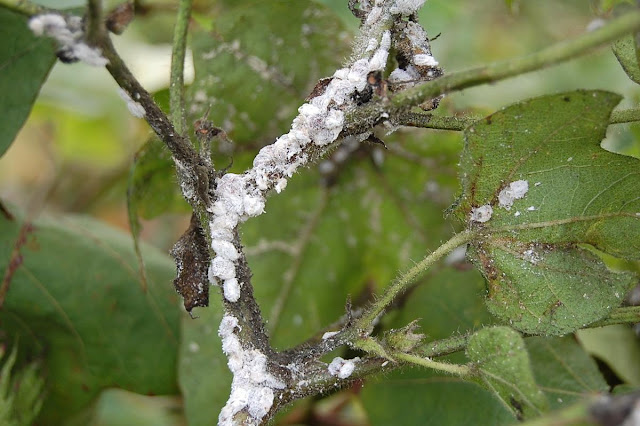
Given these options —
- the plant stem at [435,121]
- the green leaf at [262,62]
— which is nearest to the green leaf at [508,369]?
the plant stem at [435,121]

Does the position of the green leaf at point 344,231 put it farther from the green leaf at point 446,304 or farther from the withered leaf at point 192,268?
the withered leaf at point 192,268

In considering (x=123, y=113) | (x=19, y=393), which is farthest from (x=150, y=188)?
(x=123, y=113)

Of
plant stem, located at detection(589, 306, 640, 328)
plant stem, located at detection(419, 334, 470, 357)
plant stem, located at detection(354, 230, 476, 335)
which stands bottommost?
plant stem, located at detection(589, 306, 640, 328)

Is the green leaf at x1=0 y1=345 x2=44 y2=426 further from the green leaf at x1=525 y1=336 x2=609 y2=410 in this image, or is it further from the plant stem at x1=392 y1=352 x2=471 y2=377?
the green leaf at x1=525 y1=336 x2=609 y2=410

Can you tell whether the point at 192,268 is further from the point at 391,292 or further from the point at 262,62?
the point at 262,62

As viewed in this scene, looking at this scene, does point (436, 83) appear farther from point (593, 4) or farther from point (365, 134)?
point (593, 4)

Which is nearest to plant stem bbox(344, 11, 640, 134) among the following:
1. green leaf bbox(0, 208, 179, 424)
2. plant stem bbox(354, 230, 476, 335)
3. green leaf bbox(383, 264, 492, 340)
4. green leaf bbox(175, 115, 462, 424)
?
plant stem bbox(354, 230, 476, 335)
